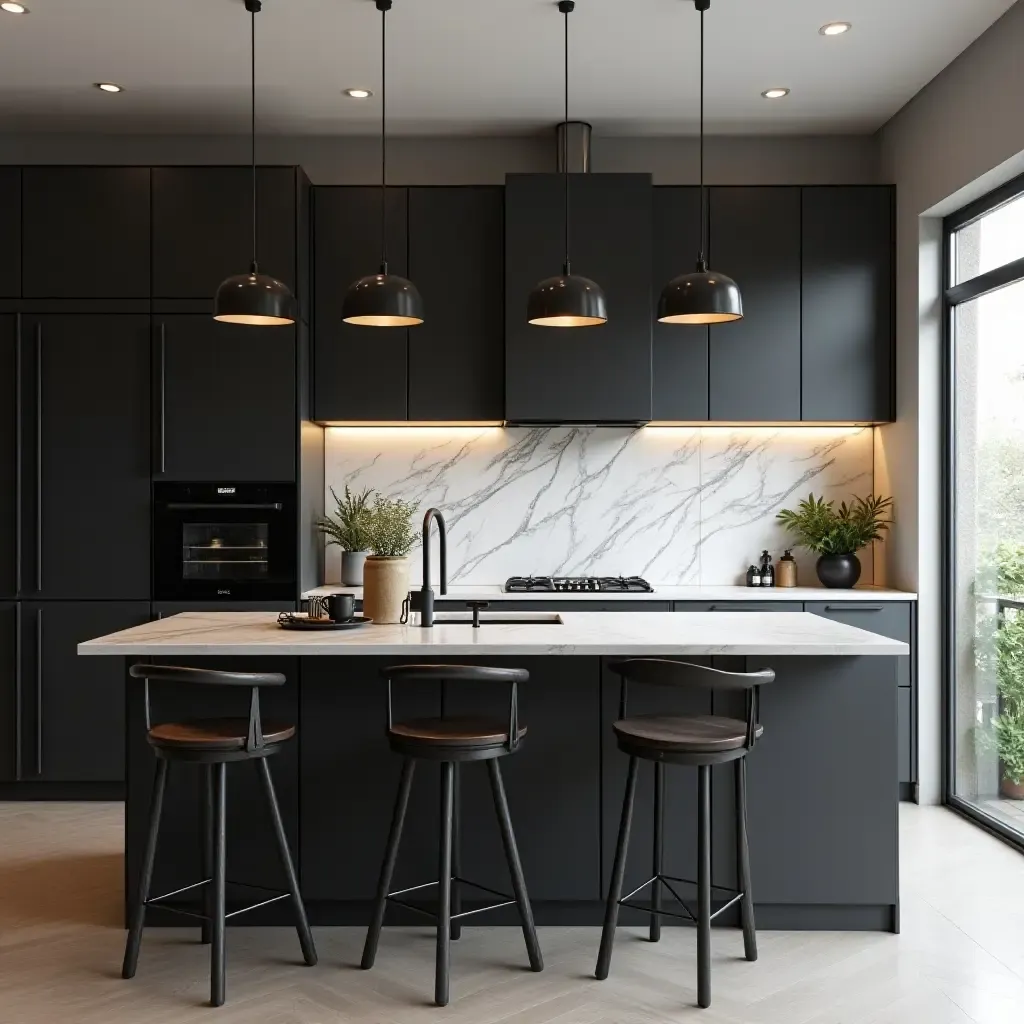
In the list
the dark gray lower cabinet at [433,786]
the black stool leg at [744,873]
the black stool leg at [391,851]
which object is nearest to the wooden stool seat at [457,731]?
the black stool leg at [391,851]

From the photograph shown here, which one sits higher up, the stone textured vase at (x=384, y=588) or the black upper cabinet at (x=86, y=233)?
the black upper cabinet at (x=86, y=233)

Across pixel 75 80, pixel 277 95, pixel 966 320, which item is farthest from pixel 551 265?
pixel 75 80

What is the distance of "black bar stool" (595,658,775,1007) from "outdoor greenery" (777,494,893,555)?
7.39ft

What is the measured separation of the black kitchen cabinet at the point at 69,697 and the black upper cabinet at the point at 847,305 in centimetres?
347

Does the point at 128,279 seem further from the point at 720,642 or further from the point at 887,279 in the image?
the point at 887,279

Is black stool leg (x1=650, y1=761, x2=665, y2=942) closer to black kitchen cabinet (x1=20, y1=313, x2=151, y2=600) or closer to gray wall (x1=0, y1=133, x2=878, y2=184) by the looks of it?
black kitchen cabinet (x1=20, y1=313, x2=151, y2=600)

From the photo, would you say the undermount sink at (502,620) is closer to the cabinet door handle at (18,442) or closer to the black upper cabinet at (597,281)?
the black upper cabinet at (597,281)

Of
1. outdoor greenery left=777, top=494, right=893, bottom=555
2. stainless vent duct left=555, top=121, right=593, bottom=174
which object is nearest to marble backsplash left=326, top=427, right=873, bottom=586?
outdoor greenery left=777, top=494, right=893, bottom=555

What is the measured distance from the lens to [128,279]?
4816 mm

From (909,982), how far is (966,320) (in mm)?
2927

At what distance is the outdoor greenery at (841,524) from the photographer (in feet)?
16.9

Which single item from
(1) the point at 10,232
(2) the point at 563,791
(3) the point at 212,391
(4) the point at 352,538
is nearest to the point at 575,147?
(3) the point at 212,391

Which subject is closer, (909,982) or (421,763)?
(909,982)

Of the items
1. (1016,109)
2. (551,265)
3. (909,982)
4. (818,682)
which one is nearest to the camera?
(909,982)
